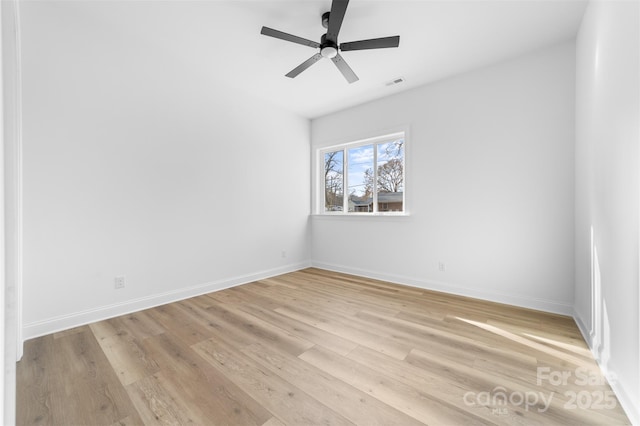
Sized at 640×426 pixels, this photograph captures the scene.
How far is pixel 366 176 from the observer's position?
4191 millimetres

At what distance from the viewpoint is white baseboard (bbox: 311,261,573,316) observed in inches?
101

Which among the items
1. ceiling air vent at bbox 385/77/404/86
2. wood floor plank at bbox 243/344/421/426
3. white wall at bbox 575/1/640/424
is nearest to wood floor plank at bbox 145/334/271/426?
wood floor plank at bbox 243/344/421/426

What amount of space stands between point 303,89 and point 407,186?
1889mm

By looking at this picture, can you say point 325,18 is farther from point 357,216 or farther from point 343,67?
point 357,216

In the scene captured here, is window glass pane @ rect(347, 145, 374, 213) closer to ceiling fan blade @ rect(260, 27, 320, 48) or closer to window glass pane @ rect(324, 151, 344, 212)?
window glass pane @ rect(324, 151, 344, 212)

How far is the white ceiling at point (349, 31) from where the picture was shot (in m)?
2.13

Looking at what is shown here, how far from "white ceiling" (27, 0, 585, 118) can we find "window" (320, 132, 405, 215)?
38.7 inches

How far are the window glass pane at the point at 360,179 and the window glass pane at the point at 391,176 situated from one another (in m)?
0.16

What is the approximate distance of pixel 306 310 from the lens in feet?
8.75

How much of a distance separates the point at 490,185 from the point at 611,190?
1.38 m

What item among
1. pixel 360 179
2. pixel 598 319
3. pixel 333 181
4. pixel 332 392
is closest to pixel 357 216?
pixel 360 179

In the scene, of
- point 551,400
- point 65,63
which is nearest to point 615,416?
point 551,400

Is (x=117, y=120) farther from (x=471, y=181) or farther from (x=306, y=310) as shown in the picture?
(x=471, y=181)

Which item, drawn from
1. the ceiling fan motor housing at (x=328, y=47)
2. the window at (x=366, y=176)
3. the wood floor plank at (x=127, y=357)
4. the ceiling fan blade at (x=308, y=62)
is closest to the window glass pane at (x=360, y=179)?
the window at (x=366, y=176)
